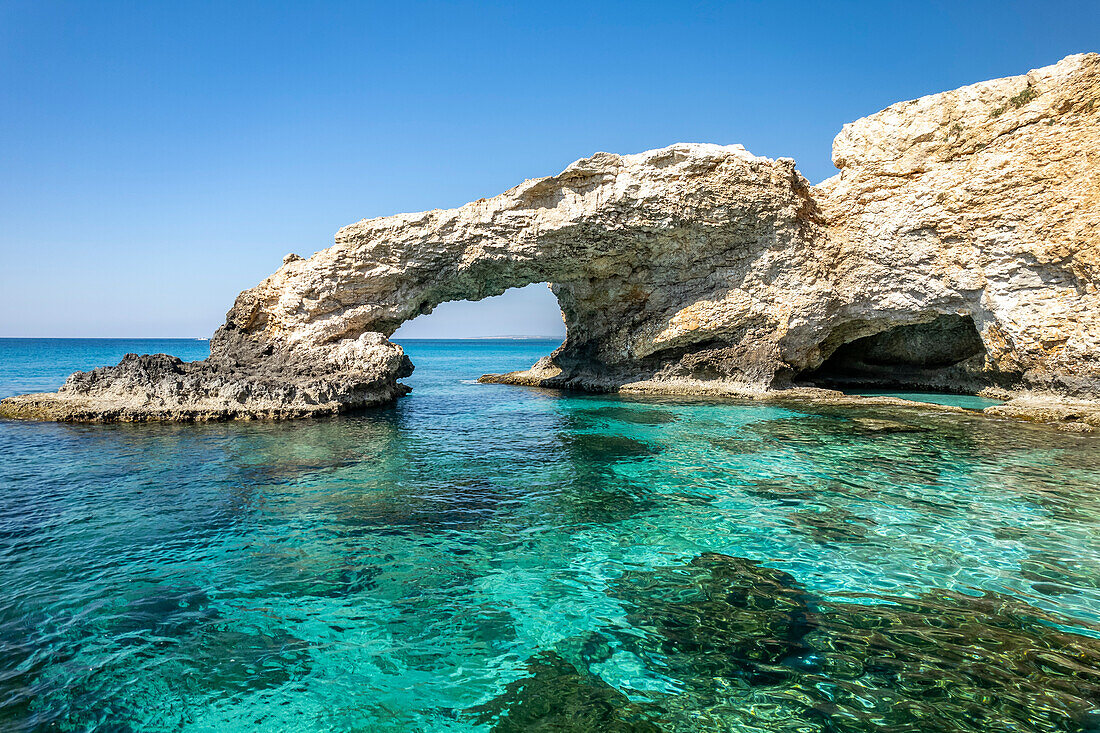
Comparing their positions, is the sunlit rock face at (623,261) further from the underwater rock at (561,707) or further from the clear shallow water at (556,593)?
the underwater rock at (561,707)

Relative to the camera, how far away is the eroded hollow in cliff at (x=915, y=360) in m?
21.8

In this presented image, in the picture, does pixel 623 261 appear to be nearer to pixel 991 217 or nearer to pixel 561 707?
pixel 991 217

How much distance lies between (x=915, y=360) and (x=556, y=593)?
2510 centimetres

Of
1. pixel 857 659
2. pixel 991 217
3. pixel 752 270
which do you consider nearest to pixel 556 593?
pixel 857 659

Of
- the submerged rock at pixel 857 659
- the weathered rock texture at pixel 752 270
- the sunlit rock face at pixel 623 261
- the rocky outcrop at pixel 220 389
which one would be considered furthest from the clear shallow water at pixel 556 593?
the sunlit rock face at pixel 623 261

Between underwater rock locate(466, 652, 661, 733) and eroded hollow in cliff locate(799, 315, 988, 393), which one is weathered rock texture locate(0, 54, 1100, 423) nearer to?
eroded hollow in cliff locate(799, 315, 988, 393)

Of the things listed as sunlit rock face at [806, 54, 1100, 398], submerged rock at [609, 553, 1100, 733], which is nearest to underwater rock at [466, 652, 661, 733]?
submerged rock at [609, 553, 1100, 733]

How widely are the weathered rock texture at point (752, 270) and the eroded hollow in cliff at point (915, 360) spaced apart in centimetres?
10

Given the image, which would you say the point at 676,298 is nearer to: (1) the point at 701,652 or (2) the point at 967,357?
(2) the point at 967,357

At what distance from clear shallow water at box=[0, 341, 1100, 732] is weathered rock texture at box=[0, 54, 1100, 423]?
6.93 m

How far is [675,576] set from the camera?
5918 mm

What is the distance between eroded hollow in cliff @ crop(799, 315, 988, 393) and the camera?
21828mm

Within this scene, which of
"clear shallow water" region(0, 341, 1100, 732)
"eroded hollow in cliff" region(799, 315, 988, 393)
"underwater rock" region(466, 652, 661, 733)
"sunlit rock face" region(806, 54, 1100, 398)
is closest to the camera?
"underwater rock" region(466, 652, 661, 733)

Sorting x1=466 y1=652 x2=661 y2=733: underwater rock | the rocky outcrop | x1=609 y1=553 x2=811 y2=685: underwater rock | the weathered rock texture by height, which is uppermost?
the weathered rock texture
